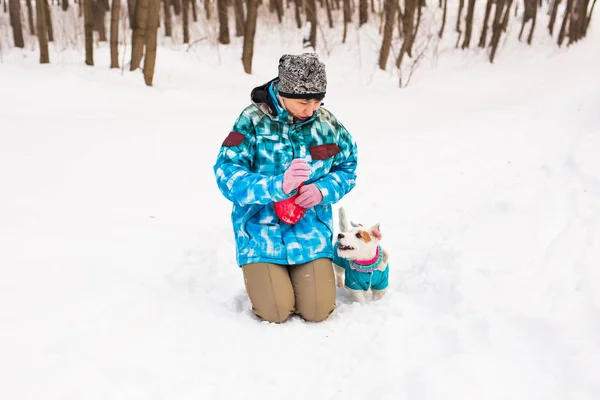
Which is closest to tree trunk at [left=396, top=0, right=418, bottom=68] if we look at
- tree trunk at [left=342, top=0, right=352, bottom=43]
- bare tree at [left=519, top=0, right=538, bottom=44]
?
tree trunk at [left=342, top=0, right=352, bottom=43]

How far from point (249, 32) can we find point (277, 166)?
8.46 meters

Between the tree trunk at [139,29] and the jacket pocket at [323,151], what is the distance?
19.1 ft

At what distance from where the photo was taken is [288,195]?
2.53m

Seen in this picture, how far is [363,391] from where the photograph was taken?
201 cm

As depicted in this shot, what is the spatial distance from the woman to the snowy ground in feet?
0.58

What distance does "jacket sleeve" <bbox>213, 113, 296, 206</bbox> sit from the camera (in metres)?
2.49

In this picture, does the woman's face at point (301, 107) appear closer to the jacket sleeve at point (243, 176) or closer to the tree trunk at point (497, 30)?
the jacket sleeve at point (243, 176)

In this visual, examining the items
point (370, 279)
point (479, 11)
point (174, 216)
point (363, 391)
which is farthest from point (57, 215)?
point (479, 11)

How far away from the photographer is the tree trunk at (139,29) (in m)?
7.49

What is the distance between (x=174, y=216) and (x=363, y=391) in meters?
2.49

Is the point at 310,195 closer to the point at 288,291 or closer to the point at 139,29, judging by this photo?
the point at 288,291

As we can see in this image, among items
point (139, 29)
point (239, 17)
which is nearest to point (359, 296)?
point (139, 29)

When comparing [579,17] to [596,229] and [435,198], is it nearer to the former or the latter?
[435,198]

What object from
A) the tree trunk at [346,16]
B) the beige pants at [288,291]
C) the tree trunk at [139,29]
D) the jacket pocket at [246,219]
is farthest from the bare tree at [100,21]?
the beige pants at [288,291]
